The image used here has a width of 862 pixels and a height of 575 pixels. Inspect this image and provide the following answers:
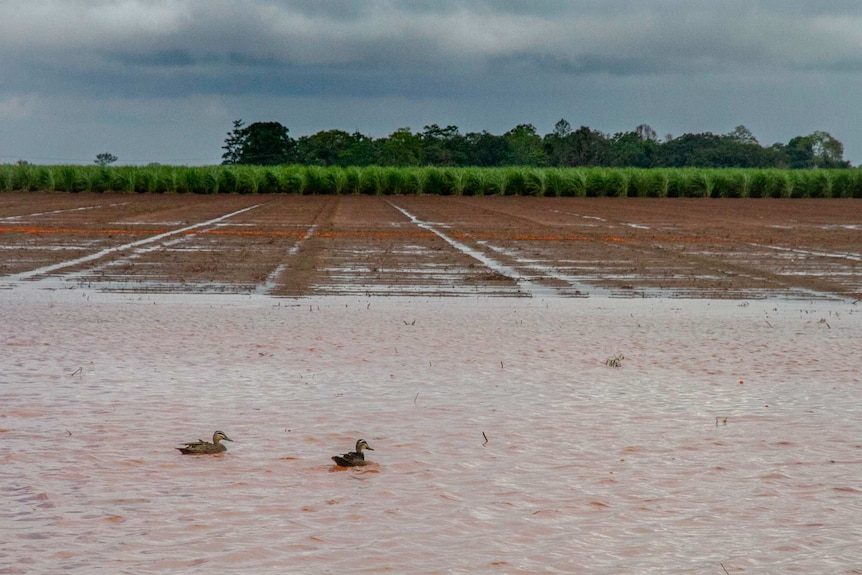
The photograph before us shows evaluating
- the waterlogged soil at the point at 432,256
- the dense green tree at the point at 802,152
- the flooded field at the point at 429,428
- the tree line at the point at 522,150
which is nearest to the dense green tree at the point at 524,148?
the tree line at the point at 522,150

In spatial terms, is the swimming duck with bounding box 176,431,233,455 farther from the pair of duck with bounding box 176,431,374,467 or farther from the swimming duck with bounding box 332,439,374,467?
the swimming duck with bounding box 332,439,374,467

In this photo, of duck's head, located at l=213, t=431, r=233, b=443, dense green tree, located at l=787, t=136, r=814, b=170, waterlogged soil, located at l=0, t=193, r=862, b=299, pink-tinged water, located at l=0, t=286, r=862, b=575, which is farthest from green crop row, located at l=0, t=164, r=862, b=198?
dense green tree, located at l=787, t=136, r=814, b=170

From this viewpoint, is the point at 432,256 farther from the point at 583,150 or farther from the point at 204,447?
the point at 583,150

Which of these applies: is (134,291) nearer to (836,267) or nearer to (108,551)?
(108,551)

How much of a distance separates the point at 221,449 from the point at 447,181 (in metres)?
64.7

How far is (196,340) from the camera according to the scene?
1041 cm

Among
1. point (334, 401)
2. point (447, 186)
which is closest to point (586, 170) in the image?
point (447, 186)

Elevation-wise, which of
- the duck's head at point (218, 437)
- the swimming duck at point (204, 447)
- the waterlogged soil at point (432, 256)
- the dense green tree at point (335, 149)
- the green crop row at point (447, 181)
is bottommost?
the waterlogged soil at point (432, 256)

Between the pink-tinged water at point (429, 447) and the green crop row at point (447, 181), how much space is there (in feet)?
188

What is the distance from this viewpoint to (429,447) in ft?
21.1

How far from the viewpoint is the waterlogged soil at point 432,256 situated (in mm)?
15766

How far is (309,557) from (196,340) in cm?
617

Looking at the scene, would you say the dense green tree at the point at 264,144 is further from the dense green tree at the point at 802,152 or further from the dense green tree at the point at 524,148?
the dense green tree at the point at 802,152

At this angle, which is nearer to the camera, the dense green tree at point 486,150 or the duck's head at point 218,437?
the duck's head at point 218,437
